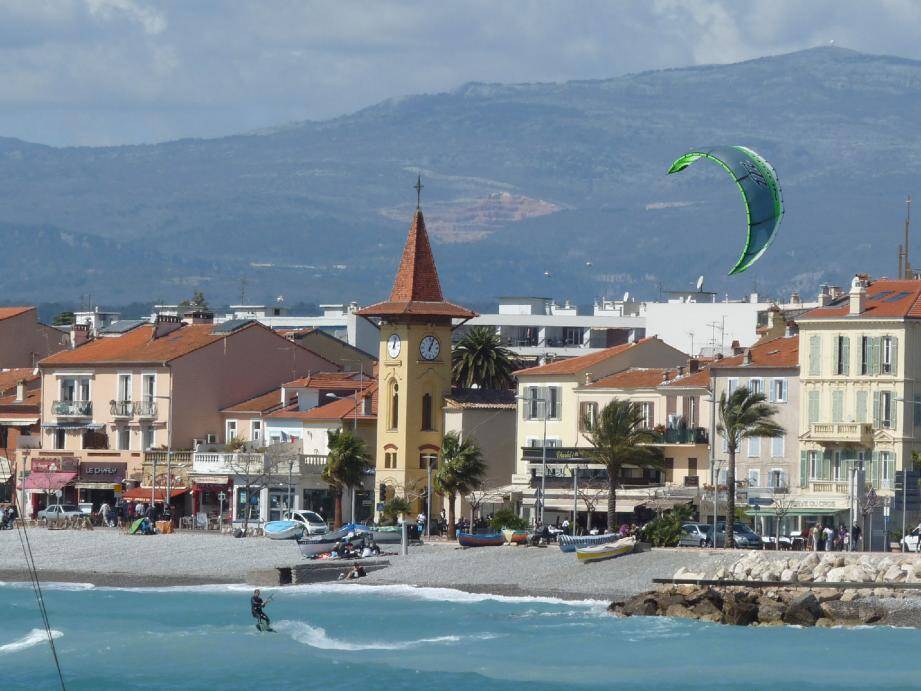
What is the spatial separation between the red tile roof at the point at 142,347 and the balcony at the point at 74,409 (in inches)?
68.4

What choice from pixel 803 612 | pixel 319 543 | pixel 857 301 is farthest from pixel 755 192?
pixel 319 543

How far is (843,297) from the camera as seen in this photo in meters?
80.2

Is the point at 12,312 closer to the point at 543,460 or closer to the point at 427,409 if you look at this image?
the point at 427,409

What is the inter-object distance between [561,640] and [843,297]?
2781 cm

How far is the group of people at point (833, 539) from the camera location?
68312mm

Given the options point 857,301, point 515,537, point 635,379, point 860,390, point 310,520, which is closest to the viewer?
point 515,537

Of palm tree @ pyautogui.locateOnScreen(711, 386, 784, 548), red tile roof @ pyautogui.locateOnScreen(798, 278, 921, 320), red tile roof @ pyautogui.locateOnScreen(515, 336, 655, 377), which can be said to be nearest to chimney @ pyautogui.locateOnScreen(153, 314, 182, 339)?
red tile roof @ pyautogui.locateOnScreen(515, 336, 655, 377)

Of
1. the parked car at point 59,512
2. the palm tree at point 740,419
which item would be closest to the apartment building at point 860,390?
the palm tree at point 740,419

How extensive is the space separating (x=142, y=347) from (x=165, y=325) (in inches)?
152

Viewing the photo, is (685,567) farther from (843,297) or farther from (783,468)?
(843,297)

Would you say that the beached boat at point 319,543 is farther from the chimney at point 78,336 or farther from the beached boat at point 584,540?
the chimney at point 78,336

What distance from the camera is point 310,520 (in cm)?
8212

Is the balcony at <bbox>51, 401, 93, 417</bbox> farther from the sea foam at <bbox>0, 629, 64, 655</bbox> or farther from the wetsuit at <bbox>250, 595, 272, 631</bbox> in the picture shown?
the wetsuit at <bbox>250, 595, 272, 631</bbox>

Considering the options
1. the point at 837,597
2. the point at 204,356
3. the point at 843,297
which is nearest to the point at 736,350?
the point at 843,297
